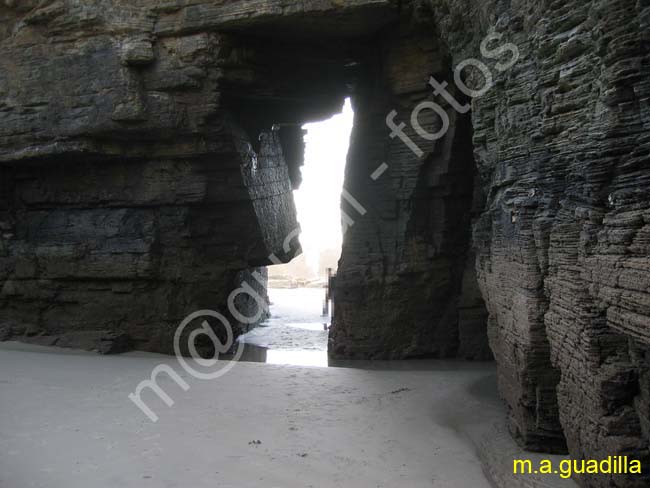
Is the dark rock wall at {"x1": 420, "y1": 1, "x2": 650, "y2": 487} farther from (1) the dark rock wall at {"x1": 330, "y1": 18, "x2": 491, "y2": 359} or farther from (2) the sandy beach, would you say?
(1) the dark rock wall at {"x1": 330, "y1": 18, "x2": 491, "y2": 359}

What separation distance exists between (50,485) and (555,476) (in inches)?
134

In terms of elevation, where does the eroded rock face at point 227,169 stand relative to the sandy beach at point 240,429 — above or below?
above

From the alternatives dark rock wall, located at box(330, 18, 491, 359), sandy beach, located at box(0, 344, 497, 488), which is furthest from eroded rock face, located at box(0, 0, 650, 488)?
sandy beach, located at box(0, 344, 497, 488)

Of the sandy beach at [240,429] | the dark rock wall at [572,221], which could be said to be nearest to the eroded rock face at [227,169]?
the dark rock wall at [572,221]

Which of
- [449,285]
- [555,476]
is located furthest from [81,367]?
[555,476]

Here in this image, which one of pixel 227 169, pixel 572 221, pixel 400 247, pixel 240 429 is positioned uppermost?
pixel 227 169

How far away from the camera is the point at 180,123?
849cm

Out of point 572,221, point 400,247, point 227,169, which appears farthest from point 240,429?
point 227,169

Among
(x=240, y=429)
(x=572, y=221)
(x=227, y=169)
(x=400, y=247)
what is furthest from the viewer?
(x=227, y=169)

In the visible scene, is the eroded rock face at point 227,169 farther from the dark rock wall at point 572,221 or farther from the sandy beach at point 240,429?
the sandy beach at point 240,429

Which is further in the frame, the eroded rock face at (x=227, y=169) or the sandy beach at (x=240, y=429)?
the eroded rock face at (x=227, y=169)

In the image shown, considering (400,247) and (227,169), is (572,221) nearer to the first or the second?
(400,247)

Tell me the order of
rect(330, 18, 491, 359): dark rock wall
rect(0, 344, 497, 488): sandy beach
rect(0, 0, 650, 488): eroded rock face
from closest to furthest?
rect(0, 344, 497, 488): sandy beach
rect(0, 0, 650, 488): eroded rock face
rect(330, 18, 491, 359): dark rock wall

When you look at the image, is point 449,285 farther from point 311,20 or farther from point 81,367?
point 81,367
